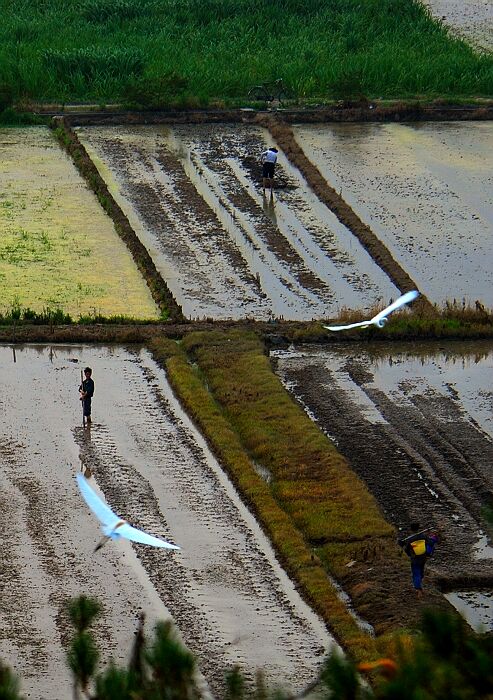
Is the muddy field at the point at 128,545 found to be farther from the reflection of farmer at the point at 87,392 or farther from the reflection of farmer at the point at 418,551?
the reflection of farmer at the point at 418,551

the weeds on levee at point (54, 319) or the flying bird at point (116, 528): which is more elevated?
the flying bird at point (116, 528)

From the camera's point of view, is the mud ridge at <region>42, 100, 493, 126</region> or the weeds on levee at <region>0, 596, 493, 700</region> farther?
the mud ridge at <region>42, 100, 493, 126</region>

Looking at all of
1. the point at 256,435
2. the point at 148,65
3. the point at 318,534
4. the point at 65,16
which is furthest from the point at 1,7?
the point at 318,534

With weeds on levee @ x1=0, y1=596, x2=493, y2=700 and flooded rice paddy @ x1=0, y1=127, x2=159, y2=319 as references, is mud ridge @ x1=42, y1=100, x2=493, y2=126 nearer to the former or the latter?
flooded rice paddy @ x1=0, y1=127, x2=159, y2=319

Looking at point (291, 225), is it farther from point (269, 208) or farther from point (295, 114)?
point (295, 114)

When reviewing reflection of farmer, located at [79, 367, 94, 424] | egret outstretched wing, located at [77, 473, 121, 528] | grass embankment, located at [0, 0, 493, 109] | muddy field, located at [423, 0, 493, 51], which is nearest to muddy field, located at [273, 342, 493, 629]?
reflection of farmer, located at [79, 367, 94, 424]

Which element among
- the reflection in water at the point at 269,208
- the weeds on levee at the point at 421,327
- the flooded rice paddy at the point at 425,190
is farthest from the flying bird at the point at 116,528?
the reflection in water at the point at 269,208
